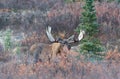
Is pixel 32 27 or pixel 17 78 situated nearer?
pixel 17 78

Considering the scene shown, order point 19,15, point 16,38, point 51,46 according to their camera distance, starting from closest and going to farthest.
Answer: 1. point 51,46
2. point 16,38
3. point 19,15

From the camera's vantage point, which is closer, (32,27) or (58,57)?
(58,57)

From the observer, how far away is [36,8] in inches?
945

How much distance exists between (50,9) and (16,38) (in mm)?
4499

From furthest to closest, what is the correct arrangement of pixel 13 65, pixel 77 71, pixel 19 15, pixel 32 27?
pixel 19 15 < pixel 32 27 < pixel 13 65 < pixel 77 71

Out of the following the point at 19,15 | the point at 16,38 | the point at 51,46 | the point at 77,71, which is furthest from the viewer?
the point at 19,15

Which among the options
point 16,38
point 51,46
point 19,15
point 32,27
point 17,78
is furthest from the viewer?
point 19,15

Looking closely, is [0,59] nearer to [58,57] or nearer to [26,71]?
[58,57]

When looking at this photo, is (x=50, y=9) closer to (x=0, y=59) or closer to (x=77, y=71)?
(x=0, y=59)

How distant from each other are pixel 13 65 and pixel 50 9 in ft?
40.9

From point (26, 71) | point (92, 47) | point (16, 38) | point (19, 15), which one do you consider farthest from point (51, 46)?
point (19, 15)

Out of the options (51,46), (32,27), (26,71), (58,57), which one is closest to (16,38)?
(32,27)

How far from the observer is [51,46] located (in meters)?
13.0

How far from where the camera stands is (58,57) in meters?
11.5
